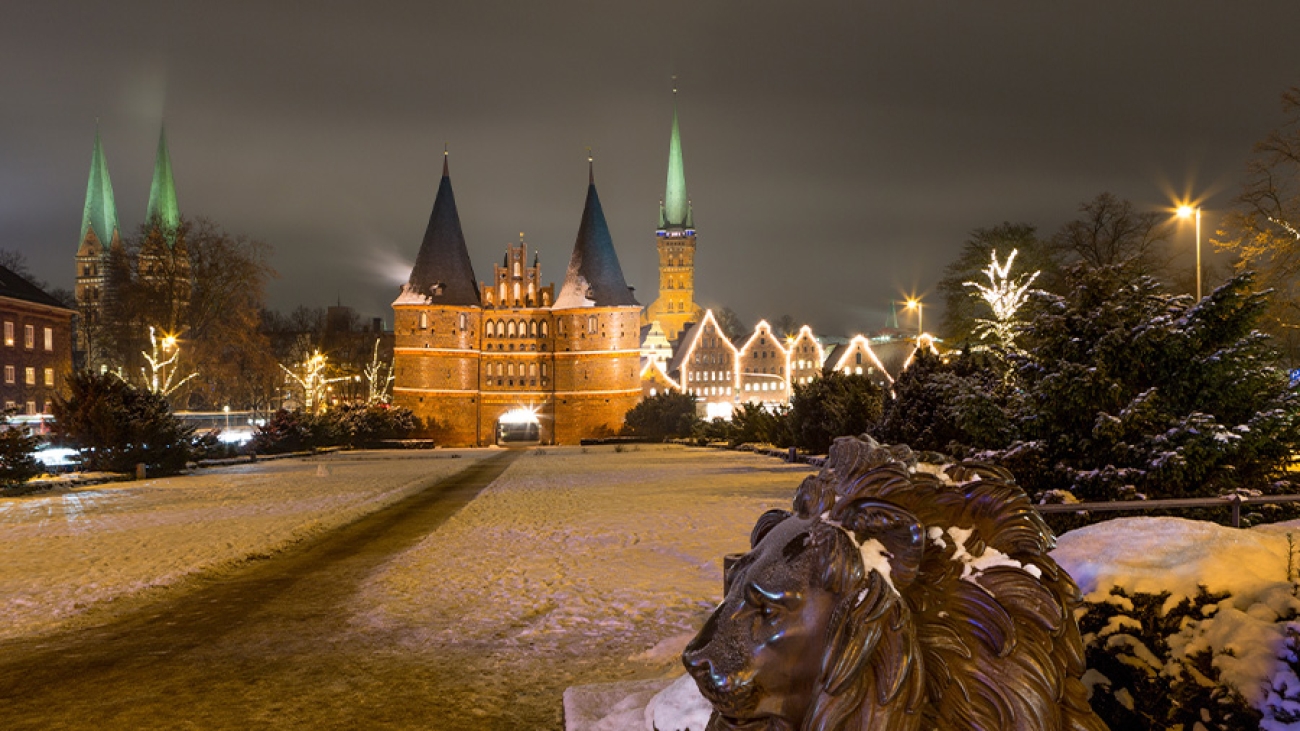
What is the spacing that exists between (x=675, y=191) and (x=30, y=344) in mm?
103116

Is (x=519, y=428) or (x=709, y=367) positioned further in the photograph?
(x=519, y=428)

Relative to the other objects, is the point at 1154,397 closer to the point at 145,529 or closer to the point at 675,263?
the point at 145,529

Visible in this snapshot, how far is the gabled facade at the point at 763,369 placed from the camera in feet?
245

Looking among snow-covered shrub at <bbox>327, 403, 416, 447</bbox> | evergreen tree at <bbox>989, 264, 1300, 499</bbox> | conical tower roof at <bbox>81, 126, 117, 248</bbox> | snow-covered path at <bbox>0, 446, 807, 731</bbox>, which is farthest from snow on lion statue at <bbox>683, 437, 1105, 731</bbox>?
conical tower roof at <bbox>81, 126, 117, 248</bbox>

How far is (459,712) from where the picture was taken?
4.73 m

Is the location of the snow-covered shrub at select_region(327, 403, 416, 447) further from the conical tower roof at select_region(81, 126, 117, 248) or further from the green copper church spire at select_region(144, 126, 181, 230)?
the conical tower roof at select_region(81, 126, 117, 248)

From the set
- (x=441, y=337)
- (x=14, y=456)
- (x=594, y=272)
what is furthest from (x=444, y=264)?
(x=14, y=456)

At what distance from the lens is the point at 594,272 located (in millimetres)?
66625

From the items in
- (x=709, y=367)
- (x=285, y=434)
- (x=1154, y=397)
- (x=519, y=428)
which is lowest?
(x=519, y=428)

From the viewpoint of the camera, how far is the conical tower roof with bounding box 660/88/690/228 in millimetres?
134125

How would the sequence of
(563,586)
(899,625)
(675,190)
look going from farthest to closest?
(675,190) → (563,586) → (899,625)

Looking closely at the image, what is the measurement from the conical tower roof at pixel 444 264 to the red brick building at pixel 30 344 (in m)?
22.4

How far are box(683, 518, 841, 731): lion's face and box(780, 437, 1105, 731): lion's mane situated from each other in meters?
0.05

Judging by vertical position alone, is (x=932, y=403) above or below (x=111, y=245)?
below
